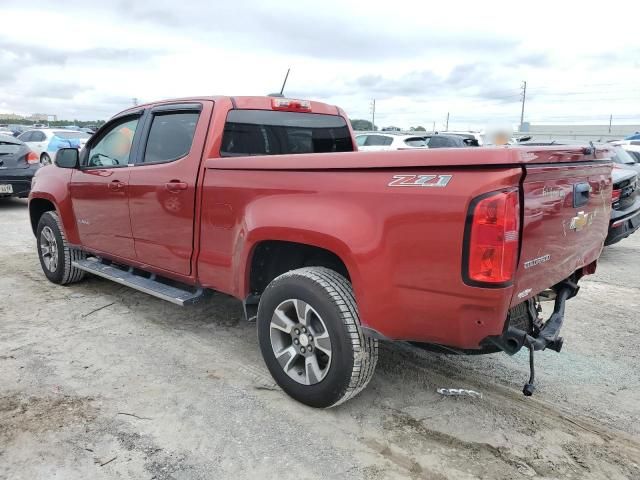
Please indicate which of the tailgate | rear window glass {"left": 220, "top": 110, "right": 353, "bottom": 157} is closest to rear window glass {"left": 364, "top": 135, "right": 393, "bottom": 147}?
rear window glass {"left": 220, "top": 110, "right": 353, "bottom": 157}

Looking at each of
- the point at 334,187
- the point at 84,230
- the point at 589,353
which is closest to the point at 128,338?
the point at 84,230

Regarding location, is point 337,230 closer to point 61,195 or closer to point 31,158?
point 61,195

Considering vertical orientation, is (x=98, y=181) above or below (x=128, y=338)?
above

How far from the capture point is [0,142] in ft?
33.3

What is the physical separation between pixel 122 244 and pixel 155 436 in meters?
2.11

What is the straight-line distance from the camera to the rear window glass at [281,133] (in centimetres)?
375

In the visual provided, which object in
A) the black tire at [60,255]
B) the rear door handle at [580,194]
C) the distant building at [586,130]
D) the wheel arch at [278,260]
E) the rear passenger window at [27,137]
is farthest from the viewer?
the distant building at [586,130]

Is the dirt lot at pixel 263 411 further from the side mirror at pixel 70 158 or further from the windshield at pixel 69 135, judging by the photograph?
the windshield at pixel 69 135

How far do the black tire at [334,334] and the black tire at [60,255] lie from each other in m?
3.04

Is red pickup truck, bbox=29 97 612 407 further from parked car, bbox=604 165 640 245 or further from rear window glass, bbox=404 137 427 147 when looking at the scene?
rear window glass, bbox=404 137 427 147

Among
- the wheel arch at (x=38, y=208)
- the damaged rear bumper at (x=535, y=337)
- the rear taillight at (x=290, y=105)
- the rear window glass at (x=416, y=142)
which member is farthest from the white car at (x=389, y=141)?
the damaged rear bumper at (x=535, y=337)

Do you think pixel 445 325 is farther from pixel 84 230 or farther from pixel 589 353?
pixel 84 230

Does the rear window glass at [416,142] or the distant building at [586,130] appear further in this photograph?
the distant building at [586,130]

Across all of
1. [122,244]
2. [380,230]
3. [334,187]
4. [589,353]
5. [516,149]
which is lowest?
[589,353]
